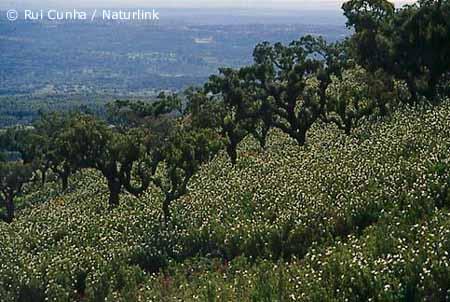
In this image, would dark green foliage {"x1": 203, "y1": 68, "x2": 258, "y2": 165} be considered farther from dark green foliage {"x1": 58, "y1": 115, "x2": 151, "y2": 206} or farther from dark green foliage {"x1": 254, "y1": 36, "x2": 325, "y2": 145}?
dark green foliage {"x1": 58, "y1": 115, "x2": 151, "y2": 206}

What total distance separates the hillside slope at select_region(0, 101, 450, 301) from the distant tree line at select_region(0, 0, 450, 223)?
1884 millimetres

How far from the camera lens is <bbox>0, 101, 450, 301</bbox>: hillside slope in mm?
14300

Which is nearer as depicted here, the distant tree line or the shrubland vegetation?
the shrubland vegetation

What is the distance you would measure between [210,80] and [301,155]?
28.8ft

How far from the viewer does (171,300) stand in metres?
16.5

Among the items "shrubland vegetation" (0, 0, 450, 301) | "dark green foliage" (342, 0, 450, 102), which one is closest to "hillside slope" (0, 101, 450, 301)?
"shrubland vegetation" (0, 0, 450, 301)

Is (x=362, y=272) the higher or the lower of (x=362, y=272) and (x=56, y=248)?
the higher

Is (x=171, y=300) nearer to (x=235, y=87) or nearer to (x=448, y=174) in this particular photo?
(x=448, y=174)

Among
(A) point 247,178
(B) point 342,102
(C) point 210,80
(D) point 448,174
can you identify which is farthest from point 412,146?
(C) point 210,80

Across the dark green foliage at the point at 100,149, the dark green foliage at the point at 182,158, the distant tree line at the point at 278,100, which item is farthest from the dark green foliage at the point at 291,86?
the dark green foliage at the point at 182,158

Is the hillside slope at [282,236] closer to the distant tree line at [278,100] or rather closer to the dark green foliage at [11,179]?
the distant tree line at [278,100]

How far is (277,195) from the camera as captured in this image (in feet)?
74.2

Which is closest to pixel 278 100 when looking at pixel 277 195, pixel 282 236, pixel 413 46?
pixel 413 46

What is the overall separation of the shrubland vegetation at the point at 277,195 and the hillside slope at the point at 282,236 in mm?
52
